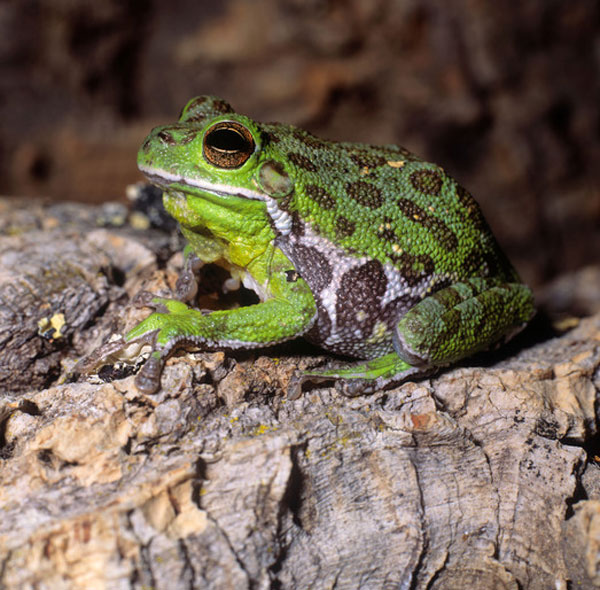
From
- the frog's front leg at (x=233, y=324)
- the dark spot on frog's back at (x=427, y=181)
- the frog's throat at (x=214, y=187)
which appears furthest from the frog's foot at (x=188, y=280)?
the dark spot on frog's back at (x=427, y=181)

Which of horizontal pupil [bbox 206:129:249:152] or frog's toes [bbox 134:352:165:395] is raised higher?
horizontal pupil [bbox 206:129:249:152]

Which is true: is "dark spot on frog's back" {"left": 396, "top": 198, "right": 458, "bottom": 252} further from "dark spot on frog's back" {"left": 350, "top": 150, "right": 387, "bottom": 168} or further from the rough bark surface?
the rough bark surface

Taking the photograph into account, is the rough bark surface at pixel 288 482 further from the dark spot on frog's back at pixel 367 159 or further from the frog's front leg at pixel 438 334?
the dark spot on frog's back at pixel 367 159

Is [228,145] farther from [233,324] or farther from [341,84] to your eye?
[341,84]

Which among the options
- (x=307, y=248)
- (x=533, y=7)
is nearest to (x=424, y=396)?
(x=307, y=248)

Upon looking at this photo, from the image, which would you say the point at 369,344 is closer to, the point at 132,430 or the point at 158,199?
the point at 132,430

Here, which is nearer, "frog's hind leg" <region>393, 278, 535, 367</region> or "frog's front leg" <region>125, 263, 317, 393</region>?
"frog's front leg" <region>125, 263, 317, 393</region>

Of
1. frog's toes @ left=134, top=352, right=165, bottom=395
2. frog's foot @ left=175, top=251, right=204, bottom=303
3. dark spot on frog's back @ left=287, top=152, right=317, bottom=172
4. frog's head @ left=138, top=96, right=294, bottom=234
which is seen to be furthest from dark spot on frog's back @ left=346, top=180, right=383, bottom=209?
frog's toes @ left=134, top=352, right=165, bottom=395
